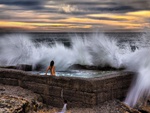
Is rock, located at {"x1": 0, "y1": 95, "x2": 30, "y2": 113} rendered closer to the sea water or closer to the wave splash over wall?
the sea water

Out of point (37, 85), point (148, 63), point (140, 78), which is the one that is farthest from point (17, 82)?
point (148, 63)

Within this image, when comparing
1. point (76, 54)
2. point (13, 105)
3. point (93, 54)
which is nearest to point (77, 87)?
point (13, 105)

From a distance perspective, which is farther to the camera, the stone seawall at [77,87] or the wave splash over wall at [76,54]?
the wave splash over wall at [76,54]

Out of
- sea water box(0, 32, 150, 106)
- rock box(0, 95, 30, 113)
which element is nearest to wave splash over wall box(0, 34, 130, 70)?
sea water box(0, 32, 150, 106)

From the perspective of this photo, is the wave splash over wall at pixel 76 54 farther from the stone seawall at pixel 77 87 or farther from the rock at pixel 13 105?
the rock at pixel 13 105

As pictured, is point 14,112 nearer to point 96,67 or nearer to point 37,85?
point 37,85

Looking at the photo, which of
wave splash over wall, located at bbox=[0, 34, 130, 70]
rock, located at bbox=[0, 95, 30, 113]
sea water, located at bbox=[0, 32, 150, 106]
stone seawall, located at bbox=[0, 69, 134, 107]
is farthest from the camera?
wave splash over wall, located at bbox=[0, 34, 130, 70]

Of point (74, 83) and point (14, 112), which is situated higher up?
point (74, 83)

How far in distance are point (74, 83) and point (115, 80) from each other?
1465 mm

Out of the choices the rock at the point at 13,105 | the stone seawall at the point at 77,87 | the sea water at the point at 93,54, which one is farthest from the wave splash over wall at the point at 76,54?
the rock at the point at 13,105

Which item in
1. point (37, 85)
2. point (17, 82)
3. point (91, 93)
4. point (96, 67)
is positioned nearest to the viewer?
point (91, 93)

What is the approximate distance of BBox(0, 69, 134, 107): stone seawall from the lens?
8.58 meters

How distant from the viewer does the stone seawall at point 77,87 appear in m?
8.58

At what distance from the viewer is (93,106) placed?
28.0 ft
